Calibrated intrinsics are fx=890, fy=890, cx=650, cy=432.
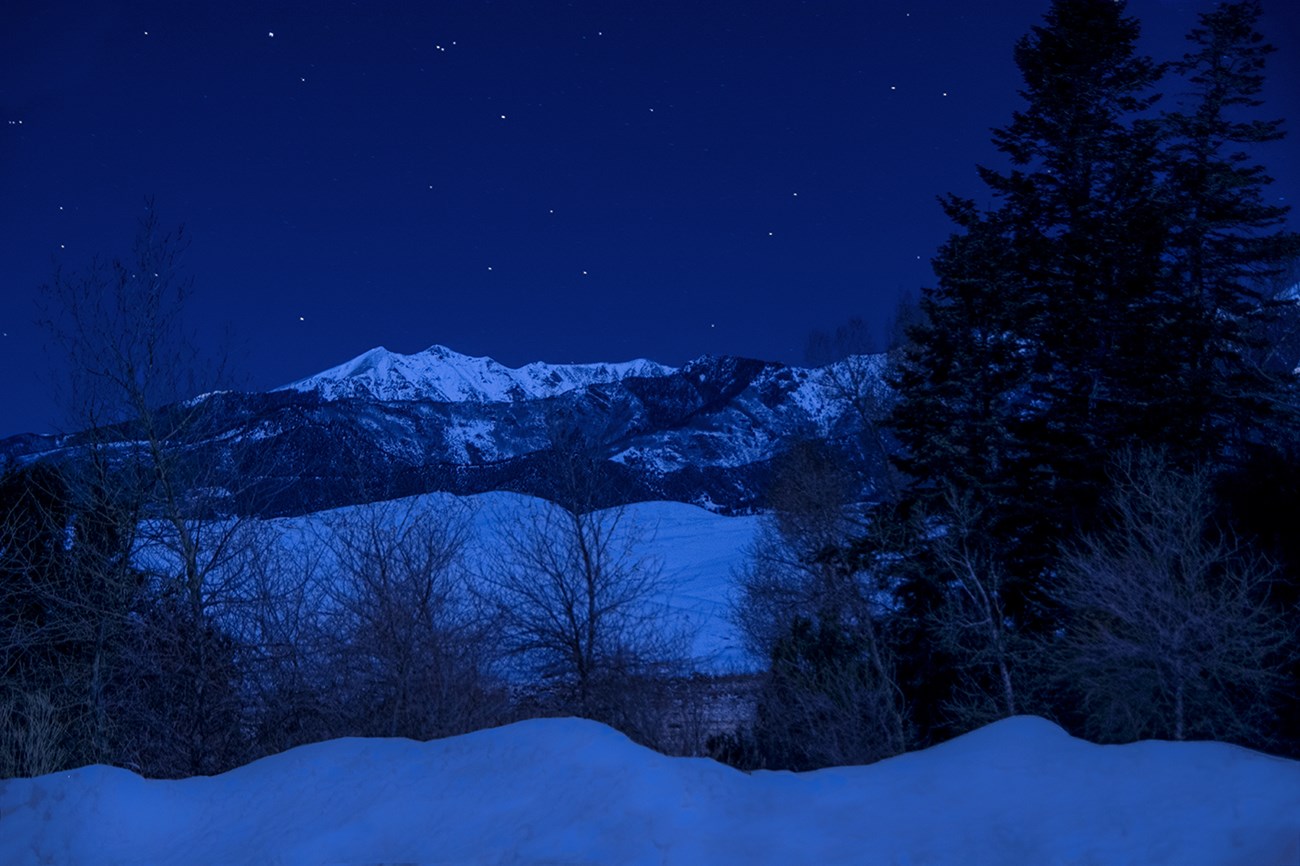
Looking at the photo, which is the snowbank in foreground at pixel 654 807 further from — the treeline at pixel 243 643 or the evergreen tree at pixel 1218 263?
the evergreen tree at pixel 1218 263

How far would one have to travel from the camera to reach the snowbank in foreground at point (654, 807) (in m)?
3.96

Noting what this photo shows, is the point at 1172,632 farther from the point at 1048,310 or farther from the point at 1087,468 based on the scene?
the point at 1048,310

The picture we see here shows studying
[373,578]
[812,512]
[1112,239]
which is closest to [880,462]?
[812,512]

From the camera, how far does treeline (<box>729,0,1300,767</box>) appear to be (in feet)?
63.0

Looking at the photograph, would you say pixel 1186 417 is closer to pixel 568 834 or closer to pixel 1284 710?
pixel 1284 710

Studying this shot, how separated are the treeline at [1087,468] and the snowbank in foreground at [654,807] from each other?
16.2 meters

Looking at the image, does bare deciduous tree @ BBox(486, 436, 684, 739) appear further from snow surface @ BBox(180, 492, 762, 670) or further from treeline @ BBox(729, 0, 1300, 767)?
treeline @ BBox(729, 0, 1300, 767)

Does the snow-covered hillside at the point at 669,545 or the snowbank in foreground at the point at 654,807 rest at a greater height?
the snow-covered hillside at the point at 669,545

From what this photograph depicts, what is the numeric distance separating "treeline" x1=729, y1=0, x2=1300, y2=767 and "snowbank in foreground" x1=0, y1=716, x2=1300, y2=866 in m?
16.2

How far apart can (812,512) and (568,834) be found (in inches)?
1206

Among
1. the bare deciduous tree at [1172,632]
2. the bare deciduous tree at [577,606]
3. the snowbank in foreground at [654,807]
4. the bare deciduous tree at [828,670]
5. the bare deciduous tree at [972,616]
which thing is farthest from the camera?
the bare deciduous tree at [577,606]

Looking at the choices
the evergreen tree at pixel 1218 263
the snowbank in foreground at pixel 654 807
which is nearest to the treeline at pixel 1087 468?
the evergreen tree at pixel 1218 263

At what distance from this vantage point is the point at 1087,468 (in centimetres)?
2333

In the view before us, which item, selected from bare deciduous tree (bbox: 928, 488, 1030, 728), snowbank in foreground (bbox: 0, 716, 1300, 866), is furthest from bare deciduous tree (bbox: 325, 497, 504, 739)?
snowbank in foreground (bbox: 0, 716, 1300, 866)
